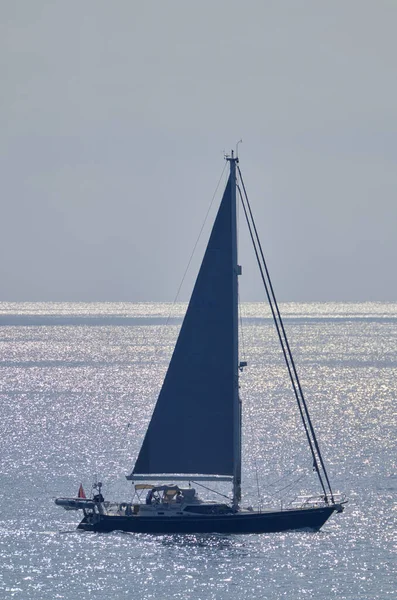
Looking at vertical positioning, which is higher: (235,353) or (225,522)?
(235,353)

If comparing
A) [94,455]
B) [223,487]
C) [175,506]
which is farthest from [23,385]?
[175,506]

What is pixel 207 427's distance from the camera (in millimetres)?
55188

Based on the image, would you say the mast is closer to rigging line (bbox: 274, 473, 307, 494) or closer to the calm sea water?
the calm sea water

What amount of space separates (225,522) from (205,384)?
19.6 feet

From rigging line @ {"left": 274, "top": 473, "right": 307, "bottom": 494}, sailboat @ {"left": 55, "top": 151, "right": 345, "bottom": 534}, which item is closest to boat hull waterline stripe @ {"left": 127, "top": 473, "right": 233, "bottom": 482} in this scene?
sailboat @ {"left": 55, "top": 151, "right": 345, "bottom": 534}

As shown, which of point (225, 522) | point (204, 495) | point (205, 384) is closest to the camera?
point (225, 522)

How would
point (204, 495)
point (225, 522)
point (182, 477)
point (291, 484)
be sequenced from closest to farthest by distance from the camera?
point (225, 522)
point (182, 477)
point (204, 495)
point (291, 484)

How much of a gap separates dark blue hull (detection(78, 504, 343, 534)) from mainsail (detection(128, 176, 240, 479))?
Answer: 6.43 ft

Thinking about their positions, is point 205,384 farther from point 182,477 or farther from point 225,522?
point 225,522

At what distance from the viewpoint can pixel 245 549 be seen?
5416 cm

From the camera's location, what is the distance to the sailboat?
54.6 m

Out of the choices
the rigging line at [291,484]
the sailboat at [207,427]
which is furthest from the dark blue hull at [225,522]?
the rigging line at [291,484]

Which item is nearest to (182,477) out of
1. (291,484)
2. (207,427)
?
(207,427)

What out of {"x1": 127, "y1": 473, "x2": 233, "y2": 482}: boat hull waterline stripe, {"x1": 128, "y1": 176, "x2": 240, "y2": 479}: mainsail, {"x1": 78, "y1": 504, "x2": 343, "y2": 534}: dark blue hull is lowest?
{"x1": 78, "y1": 504, "x2": 343, "y2": 534}: dark blue hull
